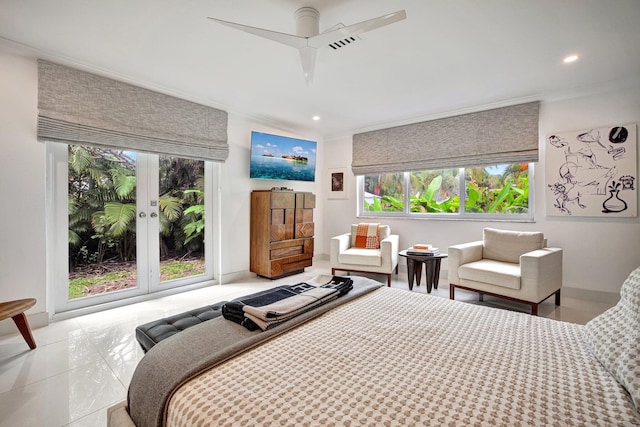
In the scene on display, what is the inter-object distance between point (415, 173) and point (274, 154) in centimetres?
225

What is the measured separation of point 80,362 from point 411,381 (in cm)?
231

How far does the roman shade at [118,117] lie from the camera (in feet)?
8.29

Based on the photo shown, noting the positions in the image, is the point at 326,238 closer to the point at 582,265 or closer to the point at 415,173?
the point at 415,173

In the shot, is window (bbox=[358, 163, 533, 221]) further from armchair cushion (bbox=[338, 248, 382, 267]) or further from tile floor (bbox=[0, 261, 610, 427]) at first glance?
tile floor (bbox=[0, 261, 610, 427])

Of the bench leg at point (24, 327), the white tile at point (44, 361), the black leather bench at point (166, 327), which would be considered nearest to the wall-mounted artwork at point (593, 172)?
the black leather bench at point (166, 327)

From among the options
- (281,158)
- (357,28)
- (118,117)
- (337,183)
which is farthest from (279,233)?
(357,28)

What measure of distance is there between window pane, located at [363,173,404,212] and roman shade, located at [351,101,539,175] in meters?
0.24

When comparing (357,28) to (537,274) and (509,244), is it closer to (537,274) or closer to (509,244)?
(537,274)

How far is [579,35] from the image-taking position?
2.19 metres

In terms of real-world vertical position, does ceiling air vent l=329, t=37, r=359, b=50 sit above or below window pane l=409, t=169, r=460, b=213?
above

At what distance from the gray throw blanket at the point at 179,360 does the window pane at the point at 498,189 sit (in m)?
3.65

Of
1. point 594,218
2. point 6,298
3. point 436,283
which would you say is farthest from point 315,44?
point 594,218

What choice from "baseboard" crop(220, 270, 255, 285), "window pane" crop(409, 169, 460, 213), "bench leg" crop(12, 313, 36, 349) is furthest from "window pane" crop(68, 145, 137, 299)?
"window pane" crop(409, 169, 460, 213)

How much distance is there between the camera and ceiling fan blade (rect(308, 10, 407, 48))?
1648 millimetres
